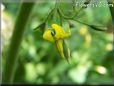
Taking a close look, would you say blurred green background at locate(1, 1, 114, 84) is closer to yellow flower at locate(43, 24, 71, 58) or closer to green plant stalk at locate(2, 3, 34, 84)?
green plant stalk at locate(2, 3, 34, 84)

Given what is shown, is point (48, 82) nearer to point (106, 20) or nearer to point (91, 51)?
point (91, 51)

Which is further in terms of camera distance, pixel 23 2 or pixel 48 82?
→ pixel 48 82

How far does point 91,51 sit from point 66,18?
1248 millimetres

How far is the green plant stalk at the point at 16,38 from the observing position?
0.69 metres

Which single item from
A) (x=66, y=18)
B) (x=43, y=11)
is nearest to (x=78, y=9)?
(x=66, y=18)

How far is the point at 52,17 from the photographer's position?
41 centimetres

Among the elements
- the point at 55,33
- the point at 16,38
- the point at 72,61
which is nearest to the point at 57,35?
the point at 55,33

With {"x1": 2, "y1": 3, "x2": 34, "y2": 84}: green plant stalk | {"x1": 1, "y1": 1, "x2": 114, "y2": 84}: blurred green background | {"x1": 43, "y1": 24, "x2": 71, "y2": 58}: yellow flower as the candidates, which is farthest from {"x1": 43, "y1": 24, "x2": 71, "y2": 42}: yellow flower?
{"x1": 1, "y1": 1, "x2": 114, "y2": 84}: blurred green background

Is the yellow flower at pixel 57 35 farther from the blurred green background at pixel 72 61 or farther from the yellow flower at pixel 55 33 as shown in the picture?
the blurred green background at pixel 72 61

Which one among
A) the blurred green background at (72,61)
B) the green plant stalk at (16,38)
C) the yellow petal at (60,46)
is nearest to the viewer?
the yellow petal at (60,46)

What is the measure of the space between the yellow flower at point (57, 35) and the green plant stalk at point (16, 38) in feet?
0.93

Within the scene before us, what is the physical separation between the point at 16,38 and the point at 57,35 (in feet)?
1.12

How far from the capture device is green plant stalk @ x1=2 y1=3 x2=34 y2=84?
0.69 m

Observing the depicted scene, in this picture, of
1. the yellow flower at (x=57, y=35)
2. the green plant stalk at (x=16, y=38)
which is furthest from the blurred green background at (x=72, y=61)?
the yellow flower at (x=57, y=35)
